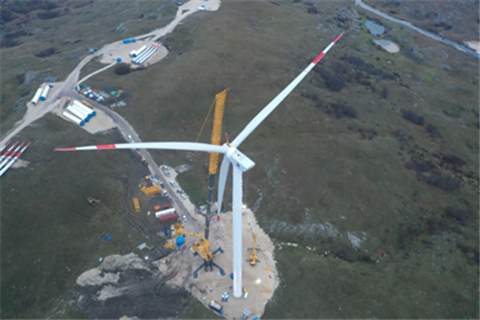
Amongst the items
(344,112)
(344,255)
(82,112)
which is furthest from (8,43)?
(344,255)

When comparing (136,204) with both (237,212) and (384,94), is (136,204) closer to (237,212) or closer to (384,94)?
(237,212)

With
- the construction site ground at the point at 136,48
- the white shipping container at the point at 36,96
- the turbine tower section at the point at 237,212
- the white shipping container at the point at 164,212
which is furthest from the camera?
the construction site ground at the point at 136,48

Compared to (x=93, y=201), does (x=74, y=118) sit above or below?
above

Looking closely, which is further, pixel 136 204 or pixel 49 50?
pixel 49 50

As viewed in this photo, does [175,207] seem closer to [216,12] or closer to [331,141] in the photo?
[331,141]

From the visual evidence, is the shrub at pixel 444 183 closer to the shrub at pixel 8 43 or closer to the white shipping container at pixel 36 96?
the white shipping container at pixel 36 96

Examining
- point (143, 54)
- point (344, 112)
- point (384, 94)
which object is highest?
point (143, 54)

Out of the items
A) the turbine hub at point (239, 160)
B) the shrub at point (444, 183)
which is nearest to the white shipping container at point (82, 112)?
the turbine hub at point (239, 160)
